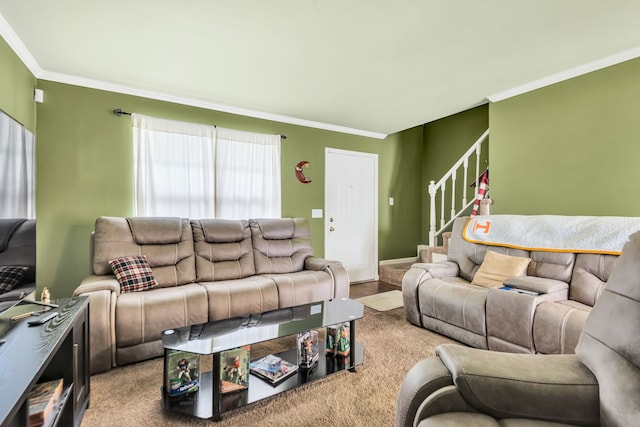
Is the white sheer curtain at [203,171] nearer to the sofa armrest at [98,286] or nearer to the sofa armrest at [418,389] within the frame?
the sofa armrest at [98,286]

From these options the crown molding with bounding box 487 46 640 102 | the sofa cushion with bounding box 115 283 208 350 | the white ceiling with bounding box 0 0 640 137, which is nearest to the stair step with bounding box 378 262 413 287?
the white ceiling with bounding box 0 0 640 137

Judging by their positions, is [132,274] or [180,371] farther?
[132,274]

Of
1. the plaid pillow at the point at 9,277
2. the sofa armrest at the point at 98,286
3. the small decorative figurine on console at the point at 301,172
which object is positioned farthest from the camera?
the small decorative figurine on console at the point at 301,172

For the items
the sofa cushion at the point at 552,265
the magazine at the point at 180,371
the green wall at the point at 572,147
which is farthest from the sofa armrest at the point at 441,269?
the magazine at the point at 180,371

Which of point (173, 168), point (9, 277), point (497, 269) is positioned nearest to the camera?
point (9, 277)

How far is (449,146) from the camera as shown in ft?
16.6

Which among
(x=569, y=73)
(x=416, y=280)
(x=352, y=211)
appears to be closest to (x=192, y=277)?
(x=416, y=280)

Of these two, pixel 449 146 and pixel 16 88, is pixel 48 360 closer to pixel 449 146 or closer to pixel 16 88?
pixel 16 88

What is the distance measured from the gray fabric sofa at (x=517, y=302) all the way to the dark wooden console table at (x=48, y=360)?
242 cm

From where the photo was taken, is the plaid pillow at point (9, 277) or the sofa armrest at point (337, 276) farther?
the sofa armrest at point (337, 276)

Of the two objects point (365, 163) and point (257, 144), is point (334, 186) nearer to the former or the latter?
point (365, 163)

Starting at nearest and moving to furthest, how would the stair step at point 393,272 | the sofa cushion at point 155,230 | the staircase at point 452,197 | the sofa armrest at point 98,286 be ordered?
the sofa armrest at point 98,286, the sofa cushion at point 155,230, the staircase at point 452,197, the stair step at point 393,272

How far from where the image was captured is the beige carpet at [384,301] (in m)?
3.45

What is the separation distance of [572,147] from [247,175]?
343 centimetres
